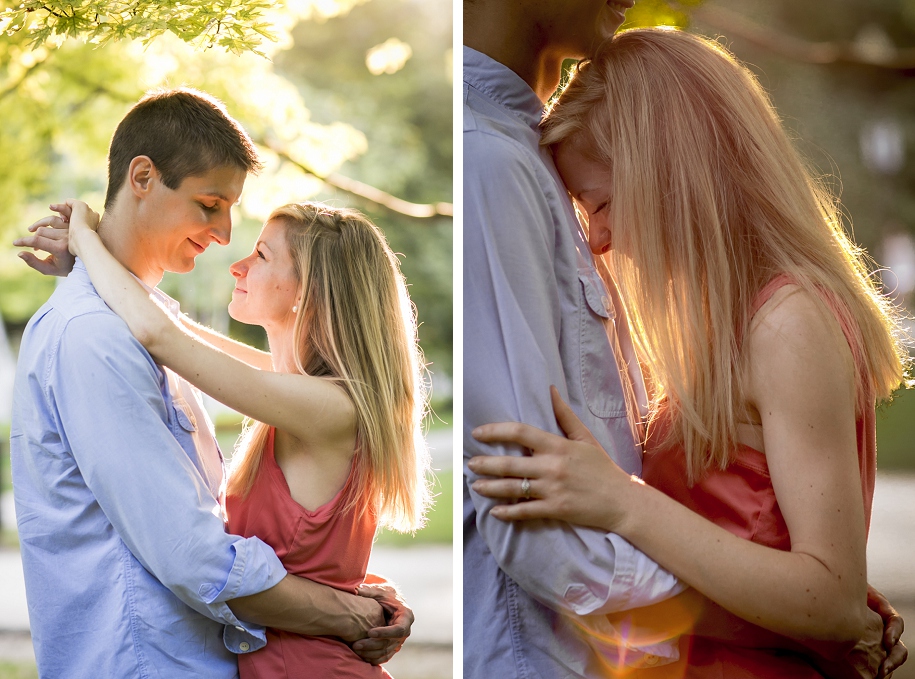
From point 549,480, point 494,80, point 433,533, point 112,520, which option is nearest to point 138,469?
point 112,520

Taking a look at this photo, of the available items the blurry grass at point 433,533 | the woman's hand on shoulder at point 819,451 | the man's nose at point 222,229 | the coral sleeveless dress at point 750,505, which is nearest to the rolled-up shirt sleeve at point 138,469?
the man's nose at point 222,229

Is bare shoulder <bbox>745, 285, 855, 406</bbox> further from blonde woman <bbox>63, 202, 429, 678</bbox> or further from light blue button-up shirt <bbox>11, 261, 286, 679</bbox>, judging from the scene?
light blue button-up shirt <bbox>11, 261, 286, 679</bbox>

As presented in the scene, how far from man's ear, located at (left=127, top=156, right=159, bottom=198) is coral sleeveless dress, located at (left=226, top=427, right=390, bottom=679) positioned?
594mm

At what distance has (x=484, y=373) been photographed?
5.03 feet

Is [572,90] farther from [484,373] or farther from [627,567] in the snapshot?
[627,567]

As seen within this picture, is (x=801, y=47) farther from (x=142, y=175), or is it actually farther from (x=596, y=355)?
(x=142, y=175)

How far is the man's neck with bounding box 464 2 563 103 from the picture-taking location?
1.74m

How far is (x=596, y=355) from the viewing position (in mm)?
1688

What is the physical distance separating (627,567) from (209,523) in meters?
0.76

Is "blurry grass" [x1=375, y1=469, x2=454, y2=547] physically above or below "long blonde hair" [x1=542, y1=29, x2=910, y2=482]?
below

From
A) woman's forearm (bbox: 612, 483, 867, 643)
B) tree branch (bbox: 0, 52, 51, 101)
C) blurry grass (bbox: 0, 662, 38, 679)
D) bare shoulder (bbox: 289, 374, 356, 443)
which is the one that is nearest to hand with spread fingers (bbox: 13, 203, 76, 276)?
bare shoulder (bbox: 289, 374, 356, 443)

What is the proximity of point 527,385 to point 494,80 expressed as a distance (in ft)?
2.04

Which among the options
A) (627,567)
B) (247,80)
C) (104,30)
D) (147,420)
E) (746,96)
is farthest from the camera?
(247,80)

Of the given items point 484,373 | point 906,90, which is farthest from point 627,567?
point 906,90
